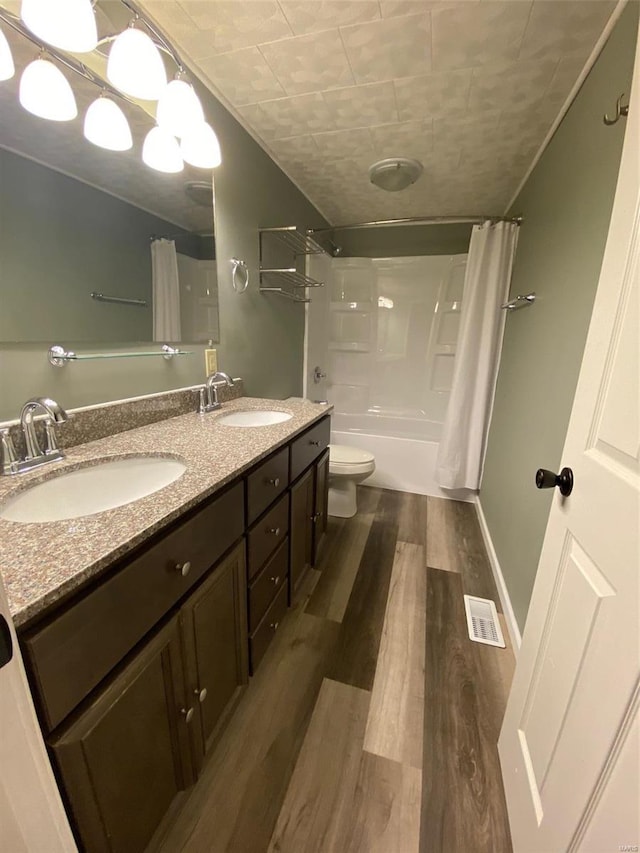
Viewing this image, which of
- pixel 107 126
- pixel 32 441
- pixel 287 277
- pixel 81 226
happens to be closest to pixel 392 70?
pixel 107 126

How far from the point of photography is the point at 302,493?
1.49m

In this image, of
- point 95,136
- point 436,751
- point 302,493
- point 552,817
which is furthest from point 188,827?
point 95,136

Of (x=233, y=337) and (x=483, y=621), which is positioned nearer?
(x=483, y=621)

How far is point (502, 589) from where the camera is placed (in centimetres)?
167

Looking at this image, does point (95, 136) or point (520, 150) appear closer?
point (95, 136)

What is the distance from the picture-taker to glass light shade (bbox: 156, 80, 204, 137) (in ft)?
3.60

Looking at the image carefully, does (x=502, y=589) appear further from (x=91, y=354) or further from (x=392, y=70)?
(x=392, y=70)

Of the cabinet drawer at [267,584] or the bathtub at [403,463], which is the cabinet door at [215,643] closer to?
the cabinet drawer at [267,584]

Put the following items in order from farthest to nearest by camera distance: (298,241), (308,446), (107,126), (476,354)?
(476,354)
(298,241)
(308,446)
(107,126)

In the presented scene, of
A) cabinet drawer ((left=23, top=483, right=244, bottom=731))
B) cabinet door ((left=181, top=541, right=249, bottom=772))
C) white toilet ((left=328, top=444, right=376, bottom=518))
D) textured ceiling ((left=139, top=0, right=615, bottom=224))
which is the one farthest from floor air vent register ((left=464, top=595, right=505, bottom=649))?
textured ceiling ((left=139, top=0, right=615, bottom=224))

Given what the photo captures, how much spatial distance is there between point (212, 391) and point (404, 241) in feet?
7.84

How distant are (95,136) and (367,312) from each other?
249cm

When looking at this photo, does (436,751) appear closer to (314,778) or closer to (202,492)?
(314,778)

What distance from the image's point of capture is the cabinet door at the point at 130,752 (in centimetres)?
55
